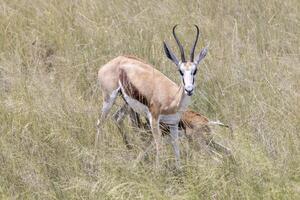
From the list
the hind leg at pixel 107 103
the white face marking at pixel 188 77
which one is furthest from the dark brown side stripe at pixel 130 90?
the white face marking at pixel 188 77

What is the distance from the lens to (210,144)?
636cm

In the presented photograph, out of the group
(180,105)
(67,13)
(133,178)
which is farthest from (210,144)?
(67,13)

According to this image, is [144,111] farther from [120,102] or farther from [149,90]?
[120,102]

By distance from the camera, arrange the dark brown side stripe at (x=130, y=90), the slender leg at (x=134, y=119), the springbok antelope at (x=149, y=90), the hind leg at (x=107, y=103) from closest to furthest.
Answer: the springbok antelope at (x=149, y=90), the dark brown side stripe at (x=130, y=90), the hind leg at (x=107, y=103), the slender leg at (x=134, y=119)

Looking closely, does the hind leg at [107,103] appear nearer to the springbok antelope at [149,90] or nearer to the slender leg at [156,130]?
the springbok antelope at [149,90]

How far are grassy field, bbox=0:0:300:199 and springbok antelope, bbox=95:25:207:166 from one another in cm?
21

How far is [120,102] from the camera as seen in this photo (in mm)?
7508

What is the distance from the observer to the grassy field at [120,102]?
545cm

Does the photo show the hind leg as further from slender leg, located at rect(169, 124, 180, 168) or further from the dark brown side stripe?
slender leg, located at rect(169, 124, 180, 168)

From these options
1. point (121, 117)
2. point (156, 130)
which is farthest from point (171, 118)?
point (121, 117)

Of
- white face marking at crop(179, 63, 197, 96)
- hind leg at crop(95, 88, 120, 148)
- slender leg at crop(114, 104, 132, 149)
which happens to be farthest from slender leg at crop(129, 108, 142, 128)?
white face marking at crop(179, 63, 197, 96)

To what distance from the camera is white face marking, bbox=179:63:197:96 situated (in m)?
6.06

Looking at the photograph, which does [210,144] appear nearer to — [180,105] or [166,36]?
[180,105]

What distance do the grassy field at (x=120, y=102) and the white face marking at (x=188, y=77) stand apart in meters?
0.42
